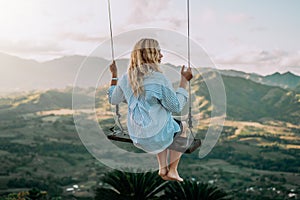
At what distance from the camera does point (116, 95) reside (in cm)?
238

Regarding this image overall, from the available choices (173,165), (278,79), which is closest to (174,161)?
(173,165)

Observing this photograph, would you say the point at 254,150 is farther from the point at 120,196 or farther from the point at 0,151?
the point at 120,196

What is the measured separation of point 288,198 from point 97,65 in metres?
27.4

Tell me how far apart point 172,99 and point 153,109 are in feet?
0.38

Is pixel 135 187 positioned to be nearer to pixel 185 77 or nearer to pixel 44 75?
pixel 185 77

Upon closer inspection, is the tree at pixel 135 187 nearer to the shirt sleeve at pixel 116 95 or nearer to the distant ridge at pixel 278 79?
the shirt sleeve at pixel 116 95

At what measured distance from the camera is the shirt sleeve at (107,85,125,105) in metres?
2.36

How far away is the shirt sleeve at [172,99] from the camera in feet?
7.07

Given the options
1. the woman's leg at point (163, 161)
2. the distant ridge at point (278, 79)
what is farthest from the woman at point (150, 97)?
the distant ridge at point (278, 79)

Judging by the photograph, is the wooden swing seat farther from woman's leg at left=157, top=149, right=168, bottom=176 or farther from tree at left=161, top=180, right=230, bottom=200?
tree at left=161, top=180, right=230, bottom=200

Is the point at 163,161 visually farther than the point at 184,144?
Yes

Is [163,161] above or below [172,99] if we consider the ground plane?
below

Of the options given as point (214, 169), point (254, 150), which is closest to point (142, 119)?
point (214, 169)

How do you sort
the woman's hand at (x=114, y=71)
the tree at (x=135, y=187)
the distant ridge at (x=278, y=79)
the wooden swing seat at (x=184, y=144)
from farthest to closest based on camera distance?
the distant ridge at (x=278, y=79)
the tree at (x=135, y=187)
the woman's hand at (x=114, y=71)
the wooden swing seat at (x=184, y=144)
